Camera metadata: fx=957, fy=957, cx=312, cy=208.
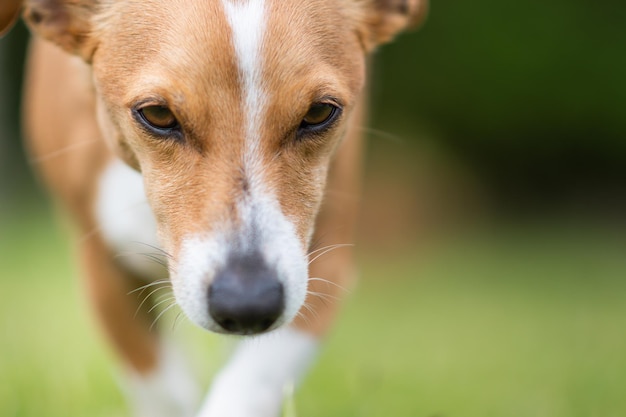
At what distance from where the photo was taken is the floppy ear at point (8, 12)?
13.0 feet

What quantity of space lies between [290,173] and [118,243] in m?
1.33

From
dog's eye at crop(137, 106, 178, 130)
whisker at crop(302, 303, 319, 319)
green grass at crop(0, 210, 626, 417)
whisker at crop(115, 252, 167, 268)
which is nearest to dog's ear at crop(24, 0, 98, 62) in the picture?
dog's eye at crop(137, 106, 178, 130)

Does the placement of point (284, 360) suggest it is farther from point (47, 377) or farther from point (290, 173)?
Answer: point (47, 377)

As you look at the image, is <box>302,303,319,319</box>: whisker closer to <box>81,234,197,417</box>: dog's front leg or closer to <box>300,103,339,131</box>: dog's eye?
<box>300,103,339,131</box>: dog's eye

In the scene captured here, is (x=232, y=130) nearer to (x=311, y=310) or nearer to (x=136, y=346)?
(x=311, y=310)

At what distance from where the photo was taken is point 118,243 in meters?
4.56

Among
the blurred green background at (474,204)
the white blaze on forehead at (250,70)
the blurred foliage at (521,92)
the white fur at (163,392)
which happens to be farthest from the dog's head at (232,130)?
the blurred foliage at (521,92)

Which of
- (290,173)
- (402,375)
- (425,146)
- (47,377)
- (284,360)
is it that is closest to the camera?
(290,173)

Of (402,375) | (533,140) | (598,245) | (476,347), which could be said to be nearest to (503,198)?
(533,140)

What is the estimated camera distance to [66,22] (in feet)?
13.2

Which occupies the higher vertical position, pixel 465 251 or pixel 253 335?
pixel 253 335

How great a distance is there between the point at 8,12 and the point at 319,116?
1.42m

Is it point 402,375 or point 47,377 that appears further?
point 402,375

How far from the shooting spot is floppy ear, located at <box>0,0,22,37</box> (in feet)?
13.0
